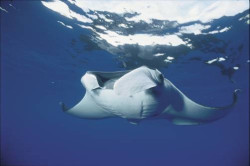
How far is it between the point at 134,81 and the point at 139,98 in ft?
3.99

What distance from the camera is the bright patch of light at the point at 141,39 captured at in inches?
369

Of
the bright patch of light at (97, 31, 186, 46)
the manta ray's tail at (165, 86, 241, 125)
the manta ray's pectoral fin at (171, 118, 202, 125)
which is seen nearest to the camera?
the manta ray's tail at (165, 86, 241, 125)

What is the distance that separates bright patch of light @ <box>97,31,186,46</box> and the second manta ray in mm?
5415

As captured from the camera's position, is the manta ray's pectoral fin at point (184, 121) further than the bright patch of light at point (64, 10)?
No

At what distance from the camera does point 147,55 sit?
36.4ft

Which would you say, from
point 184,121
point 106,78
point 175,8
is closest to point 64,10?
point 175,8

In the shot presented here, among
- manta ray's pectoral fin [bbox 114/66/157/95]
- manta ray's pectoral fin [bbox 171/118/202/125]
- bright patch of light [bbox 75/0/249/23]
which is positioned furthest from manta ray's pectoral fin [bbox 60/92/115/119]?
bright patch of light [bbox 75/0/249/23]

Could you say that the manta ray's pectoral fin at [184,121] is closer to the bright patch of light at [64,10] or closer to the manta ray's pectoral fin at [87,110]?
the manta ray's pectoral fin at [87,110]

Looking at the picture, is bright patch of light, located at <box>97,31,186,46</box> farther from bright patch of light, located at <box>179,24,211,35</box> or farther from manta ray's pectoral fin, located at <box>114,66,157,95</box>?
manta ray's pectoral fin, located at <box>114,66,157,95</box>

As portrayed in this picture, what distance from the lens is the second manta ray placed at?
84.6 inches

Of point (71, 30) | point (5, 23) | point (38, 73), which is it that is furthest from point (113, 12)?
point (38, 73)

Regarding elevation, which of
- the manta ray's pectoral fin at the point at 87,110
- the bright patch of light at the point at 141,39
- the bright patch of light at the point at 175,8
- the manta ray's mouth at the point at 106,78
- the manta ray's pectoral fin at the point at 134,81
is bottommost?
the manta ray's pectoral fin at the point at 87,110

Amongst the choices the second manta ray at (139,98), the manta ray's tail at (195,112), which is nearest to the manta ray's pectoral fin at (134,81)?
the second manta ray at (139,98)

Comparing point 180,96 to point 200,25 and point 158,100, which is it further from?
point 200,25
